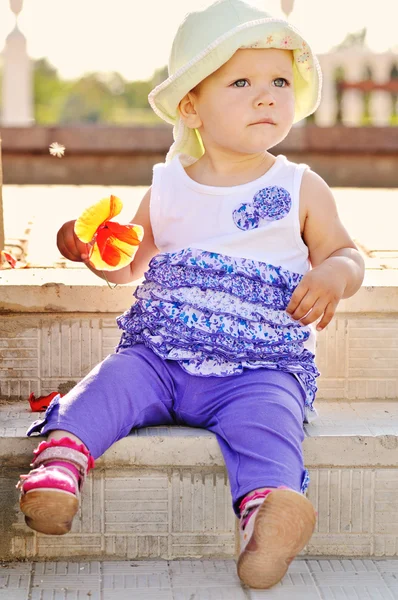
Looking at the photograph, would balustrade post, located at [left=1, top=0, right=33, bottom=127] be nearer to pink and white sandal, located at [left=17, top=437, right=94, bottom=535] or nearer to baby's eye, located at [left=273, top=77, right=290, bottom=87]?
baby's eye, located at [left=273, top=77, right=290, bottom=87]

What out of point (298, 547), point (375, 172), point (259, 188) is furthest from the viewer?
point (375, 172)

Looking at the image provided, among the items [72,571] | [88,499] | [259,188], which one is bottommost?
[72,571]

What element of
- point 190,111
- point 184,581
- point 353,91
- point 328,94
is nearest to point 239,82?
point 190,111

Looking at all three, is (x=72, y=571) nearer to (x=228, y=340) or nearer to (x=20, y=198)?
(x=228, y=340)

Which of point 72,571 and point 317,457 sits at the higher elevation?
point 317,457

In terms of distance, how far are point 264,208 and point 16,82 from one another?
663 cm

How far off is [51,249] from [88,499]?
43.9 inches

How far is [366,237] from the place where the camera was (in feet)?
10.6

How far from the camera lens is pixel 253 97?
79.5 inches

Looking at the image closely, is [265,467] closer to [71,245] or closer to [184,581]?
[184,581]

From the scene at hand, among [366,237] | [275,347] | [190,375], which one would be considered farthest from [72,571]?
[366,237]

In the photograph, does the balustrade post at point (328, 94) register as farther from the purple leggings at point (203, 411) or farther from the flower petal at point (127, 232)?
the purple leggings at point (203, 411)

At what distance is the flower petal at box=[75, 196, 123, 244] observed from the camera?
1992mm

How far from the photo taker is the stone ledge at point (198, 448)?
1921 millimetres
